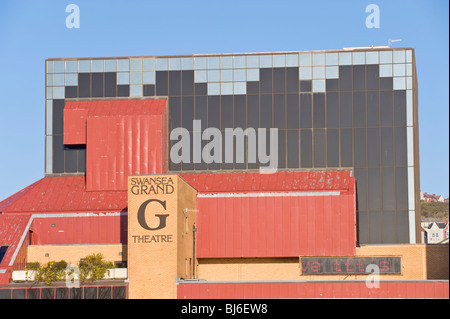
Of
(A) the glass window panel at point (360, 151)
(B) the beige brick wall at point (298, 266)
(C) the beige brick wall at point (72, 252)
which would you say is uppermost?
(A) the glass window panel at point (360, 151)

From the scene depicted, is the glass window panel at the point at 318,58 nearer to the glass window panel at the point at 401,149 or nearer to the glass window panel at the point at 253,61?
the glass window panel at the point at 253,61

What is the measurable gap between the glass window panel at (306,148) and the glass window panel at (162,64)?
15.2 metres

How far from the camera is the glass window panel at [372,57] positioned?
93.9 m

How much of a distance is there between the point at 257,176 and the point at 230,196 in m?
5.08

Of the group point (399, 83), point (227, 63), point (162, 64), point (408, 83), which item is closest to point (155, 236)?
point (162, 64)

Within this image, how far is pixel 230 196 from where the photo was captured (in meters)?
88.8

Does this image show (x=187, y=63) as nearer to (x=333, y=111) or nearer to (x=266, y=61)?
(x=266, y=61)

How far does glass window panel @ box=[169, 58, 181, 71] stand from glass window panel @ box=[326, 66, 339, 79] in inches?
588

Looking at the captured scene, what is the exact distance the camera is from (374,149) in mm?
93000

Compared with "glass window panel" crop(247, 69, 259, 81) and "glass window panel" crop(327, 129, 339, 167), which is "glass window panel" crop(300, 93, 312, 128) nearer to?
"glass window panel" crop(327, 129, 339, 167)

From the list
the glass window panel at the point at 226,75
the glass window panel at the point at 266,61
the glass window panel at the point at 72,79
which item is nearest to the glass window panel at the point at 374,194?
the glass window panel at the point at 266,61

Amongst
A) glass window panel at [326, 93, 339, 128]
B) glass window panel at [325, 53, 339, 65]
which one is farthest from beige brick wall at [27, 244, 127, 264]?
glass window panel at [325, 53, 339, 65]
